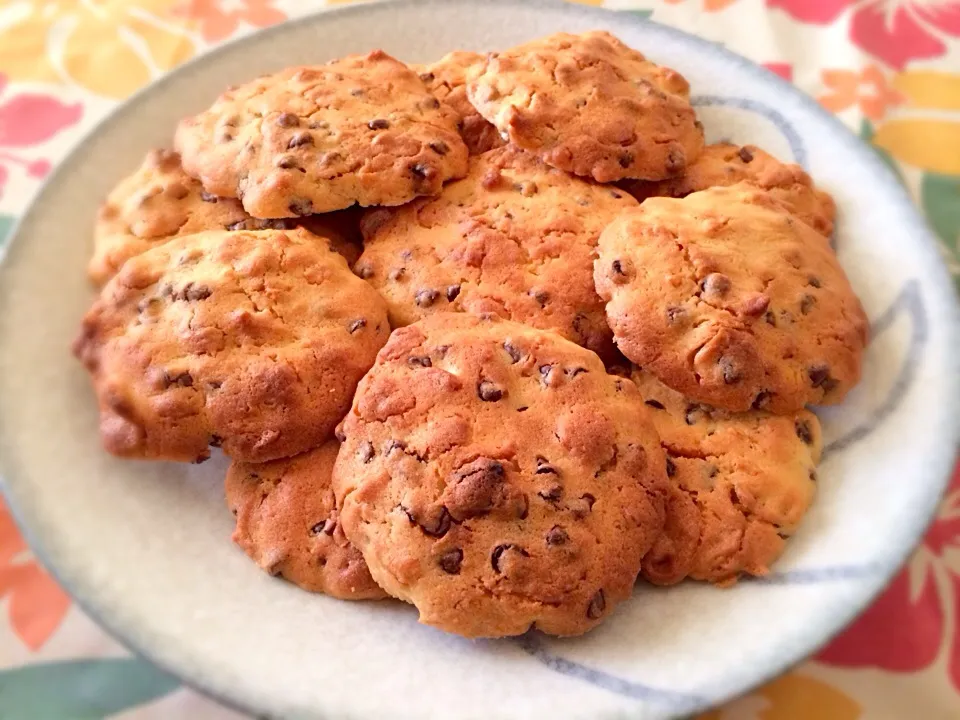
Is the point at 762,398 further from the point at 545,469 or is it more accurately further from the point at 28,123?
the point at 28,123

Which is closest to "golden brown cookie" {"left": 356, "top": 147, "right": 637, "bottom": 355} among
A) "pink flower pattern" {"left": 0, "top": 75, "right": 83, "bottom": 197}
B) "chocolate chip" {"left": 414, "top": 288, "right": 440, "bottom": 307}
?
"chocolate chip" {"left": 414, "top": 288, "right": 440, "bottom": 307}

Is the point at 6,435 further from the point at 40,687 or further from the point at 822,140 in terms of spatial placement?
the point at 822,140

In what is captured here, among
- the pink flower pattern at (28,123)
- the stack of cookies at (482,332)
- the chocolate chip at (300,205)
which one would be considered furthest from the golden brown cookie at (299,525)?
the pink flower pattern at (28,123)

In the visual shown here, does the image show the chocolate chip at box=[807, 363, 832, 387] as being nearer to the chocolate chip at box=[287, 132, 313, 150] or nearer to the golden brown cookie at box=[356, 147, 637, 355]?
the golden brown cookie at box=[356, 147, 637, 355]

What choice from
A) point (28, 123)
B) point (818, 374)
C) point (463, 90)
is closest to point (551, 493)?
point (818, 374)

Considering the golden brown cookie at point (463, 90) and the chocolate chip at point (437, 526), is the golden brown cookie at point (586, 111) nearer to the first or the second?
the golden brown cookie at point (463, 90)
